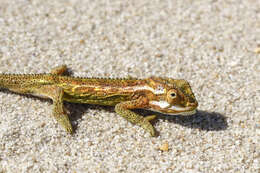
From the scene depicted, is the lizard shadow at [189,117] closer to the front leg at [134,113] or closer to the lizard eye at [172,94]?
the front leg at [134,113]

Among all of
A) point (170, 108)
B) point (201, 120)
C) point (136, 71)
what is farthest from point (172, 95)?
point (136, 71)

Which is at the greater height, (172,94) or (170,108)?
(172,94)

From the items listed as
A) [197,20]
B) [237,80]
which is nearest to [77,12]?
[197,20]

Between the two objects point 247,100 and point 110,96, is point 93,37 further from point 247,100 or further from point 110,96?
point 247,100

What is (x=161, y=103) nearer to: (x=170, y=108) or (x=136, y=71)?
(x=170, y=108)

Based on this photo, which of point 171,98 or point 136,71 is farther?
point 136,71

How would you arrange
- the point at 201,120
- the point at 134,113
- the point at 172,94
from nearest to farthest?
1. the point at 172,94
2. the point at 134,113
3. the point at 201,120
